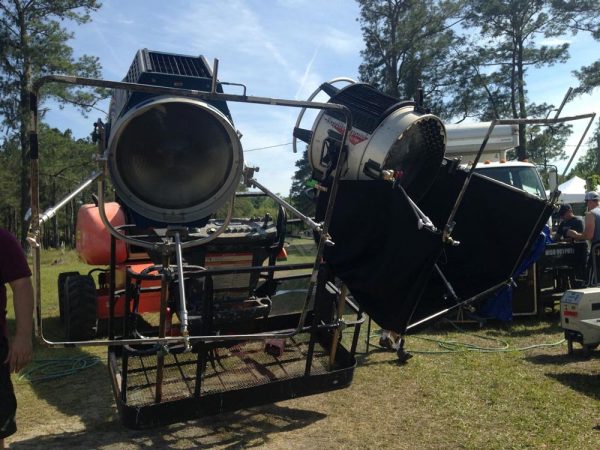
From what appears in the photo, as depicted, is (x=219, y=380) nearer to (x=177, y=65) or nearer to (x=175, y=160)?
(x=175, y=160)

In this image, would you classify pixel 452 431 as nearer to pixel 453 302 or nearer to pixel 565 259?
pixel 453 302

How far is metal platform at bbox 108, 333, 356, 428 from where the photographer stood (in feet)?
11.5

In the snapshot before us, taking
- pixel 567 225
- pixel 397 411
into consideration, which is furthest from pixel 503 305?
pixel 567 225

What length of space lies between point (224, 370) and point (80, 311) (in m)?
3.11

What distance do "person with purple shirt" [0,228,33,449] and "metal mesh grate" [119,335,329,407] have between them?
863mm

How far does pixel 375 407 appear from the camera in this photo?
14.6ft

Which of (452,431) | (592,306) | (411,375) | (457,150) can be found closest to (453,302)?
(452,431)

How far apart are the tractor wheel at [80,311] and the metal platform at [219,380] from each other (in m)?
2.38

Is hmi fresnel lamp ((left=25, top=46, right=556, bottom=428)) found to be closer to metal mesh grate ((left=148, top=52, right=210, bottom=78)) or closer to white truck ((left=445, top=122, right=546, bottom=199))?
metal mesh grate ((left=148, top=52, right=210, bottom=78))

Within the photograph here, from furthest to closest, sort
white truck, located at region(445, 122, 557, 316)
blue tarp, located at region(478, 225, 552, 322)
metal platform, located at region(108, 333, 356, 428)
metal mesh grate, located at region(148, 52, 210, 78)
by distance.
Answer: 1. white truck, located at region(445, 122, 557, 316)
2. blue tarp, located at region(478, 225, 552, 322)
3. metal platform, located at region(108, 333, 356, 428)
4. metal mesh grate, located at region(148, 52, 210, 78)

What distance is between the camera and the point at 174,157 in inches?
120

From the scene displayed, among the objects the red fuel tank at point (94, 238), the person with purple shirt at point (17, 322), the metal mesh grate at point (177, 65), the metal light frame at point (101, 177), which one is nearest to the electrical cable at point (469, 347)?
the metal light frame at point (101, 177)

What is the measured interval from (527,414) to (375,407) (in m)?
1.16

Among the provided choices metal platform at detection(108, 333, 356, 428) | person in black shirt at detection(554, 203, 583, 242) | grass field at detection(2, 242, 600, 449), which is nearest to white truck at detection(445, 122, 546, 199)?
person in black shirt at detection(554, 203, 583, 242)
